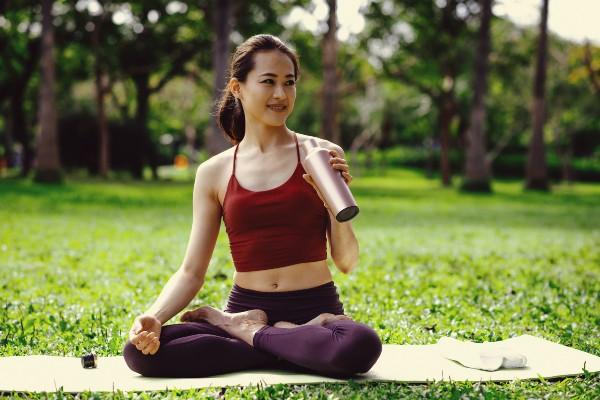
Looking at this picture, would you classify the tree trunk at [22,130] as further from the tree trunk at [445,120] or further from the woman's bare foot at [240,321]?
the woman's bare foot at [240,321]

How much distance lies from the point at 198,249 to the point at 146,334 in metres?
0.59

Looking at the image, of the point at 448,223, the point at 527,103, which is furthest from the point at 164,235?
the point at 527,103

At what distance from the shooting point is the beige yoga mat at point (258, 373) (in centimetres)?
363

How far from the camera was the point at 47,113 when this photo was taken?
2028 cm

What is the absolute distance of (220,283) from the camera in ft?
22.6

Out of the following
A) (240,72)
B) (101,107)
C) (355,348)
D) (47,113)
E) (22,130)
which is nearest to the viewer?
(355,348)

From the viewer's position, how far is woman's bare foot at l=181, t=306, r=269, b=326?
12.9ft

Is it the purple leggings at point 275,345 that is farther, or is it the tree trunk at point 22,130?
the tree trunk at point 22,130

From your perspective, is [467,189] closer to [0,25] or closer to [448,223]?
[448,223]

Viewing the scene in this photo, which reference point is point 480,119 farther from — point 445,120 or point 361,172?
point 361,172

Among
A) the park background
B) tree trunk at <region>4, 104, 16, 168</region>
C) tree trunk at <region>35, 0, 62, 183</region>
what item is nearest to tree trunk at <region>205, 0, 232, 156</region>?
the park background

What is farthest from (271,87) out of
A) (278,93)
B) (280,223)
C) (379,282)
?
(379,282)

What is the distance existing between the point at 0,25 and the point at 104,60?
155 inches

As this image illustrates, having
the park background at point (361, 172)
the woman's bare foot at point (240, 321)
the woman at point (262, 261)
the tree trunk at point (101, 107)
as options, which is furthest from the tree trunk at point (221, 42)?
the woman's bare foot at point (240, 321)
